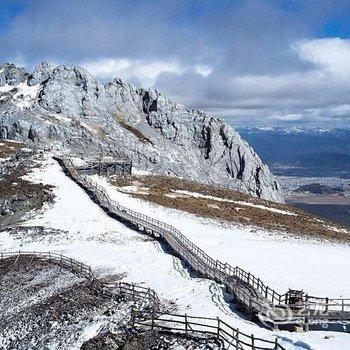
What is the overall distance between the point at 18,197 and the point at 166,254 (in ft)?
87.7

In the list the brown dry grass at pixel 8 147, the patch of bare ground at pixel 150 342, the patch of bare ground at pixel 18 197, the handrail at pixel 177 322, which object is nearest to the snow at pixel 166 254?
the handrail at pixel 177 322

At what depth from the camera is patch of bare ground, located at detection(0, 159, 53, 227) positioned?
57.2 metres

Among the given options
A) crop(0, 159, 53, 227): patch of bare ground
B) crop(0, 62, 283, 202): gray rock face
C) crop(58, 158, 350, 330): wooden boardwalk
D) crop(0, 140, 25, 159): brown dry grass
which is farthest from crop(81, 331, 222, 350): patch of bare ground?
crop(0, 62, 283, 202): gray rock face

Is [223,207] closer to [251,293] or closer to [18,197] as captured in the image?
[18,197]

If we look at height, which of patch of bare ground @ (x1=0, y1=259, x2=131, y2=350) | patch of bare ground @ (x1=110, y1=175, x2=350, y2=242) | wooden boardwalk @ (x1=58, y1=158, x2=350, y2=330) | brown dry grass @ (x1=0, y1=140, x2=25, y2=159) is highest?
brown dry grass @ (x1=0, y1=140, x2=25, y2=159)

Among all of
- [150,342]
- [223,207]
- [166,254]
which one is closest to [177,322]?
[150,342]

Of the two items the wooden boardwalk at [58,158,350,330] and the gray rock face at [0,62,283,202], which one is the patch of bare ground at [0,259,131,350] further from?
the gray rock face at [0,62,283,202]

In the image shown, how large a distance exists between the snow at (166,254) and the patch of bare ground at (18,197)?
195cm


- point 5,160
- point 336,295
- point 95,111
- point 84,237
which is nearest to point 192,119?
point 95,111

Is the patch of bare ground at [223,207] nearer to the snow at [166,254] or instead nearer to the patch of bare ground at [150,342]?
the snow at [166,254]

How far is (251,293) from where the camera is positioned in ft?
93.6

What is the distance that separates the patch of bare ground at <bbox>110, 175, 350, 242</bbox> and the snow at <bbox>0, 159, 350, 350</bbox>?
373cm

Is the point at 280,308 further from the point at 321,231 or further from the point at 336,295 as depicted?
the point at 321,231

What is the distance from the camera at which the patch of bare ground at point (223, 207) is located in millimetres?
61656
